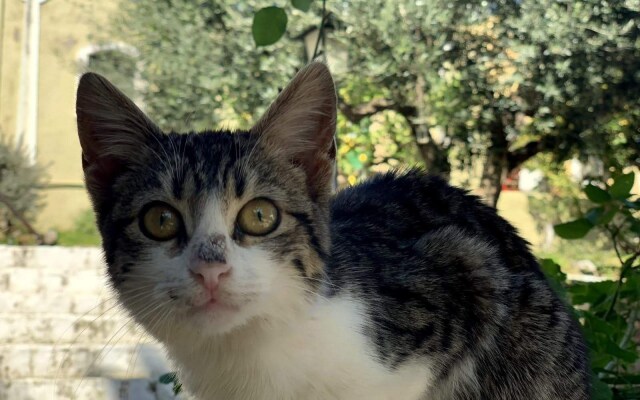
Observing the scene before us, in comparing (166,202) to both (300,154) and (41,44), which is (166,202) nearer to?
(300,154)

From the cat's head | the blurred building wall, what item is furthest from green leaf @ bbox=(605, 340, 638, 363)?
the blurred building wall

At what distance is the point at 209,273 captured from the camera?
114cm

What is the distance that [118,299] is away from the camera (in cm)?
133

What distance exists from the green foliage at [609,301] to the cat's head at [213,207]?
0.67 metres

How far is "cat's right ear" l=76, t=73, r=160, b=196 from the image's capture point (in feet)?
4.42

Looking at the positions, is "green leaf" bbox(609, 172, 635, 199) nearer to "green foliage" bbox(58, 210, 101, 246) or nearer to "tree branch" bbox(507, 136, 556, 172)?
"tree branch" bbox(507, 136, 556, 172)

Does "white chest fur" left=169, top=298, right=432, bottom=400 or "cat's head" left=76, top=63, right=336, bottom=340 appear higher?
"cat's head" left=76, top=63, right=336, bottom=340

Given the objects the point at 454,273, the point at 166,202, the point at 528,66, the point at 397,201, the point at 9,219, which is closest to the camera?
the point at 166,202

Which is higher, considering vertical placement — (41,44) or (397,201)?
(41,44)

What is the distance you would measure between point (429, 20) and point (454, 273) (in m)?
5.48

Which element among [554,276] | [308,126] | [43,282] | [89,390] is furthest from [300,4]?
[43,282]

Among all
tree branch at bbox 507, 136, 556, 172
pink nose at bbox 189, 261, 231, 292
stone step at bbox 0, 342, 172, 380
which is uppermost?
tree branch at bbox 507, 136, 556, 172

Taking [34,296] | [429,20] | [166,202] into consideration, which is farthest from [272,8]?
[429,20]

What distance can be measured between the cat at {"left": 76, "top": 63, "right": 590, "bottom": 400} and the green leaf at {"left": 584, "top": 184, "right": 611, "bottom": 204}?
223mm
